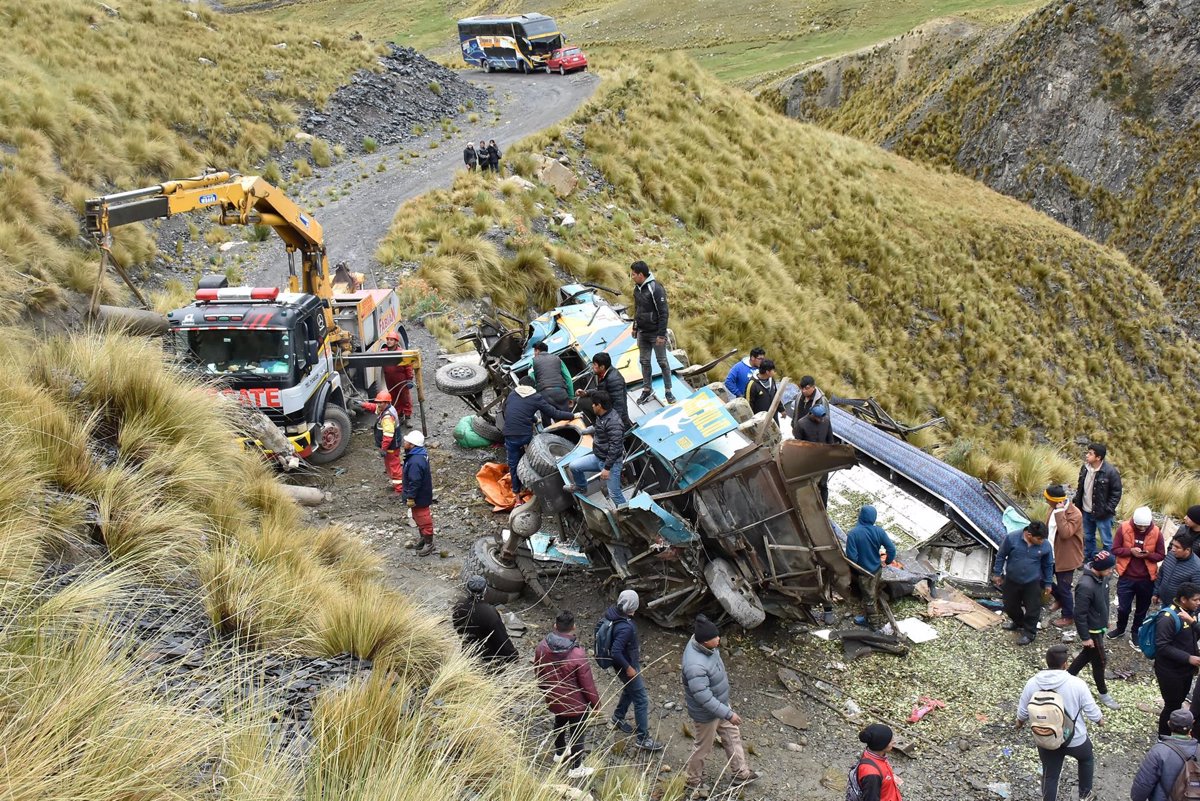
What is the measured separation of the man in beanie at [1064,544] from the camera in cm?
920

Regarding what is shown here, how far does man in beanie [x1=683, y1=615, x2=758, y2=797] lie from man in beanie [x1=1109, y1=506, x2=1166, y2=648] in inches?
198

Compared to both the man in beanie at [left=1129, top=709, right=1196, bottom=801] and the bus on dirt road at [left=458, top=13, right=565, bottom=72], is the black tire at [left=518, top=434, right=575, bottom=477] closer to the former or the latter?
the man in beanie at [left=1129, top=709, right=1196, bottom=801]

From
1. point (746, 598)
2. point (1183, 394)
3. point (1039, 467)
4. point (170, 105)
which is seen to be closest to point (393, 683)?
point (746, 598)

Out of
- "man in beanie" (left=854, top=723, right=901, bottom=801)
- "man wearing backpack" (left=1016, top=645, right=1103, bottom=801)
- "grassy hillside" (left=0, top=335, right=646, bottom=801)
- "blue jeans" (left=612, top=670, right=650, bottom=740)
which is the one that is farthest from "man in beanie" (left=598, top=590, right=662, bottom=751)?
"man wearing backpack" (left=1016, top=645, right=1103, bottom=801)

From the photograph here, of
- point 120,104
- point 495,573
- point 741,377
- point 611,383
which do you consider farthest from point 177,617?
point 120,104

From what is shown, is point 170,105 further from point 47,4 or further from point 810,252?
point 810,252

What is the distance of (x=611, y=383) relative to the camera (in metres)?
8.90

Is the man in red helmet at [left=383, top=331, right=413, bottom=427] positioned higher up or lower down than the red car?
lower down

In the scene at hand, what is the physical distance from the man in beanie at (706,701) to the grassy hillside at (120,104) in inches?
343

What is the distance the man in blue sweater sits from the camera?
884 centimetres

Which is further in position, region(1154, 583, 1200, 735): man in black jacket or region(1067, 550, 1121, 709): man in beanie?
region(1067, 550, 1121, 709): man in beanie

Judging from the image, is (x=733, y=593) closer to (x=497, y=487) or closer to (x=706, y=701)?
(x=706, y=701)

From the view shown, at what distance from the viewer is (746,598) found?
7902 millimetres

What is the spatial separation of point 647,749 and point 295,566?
3.20 meters
